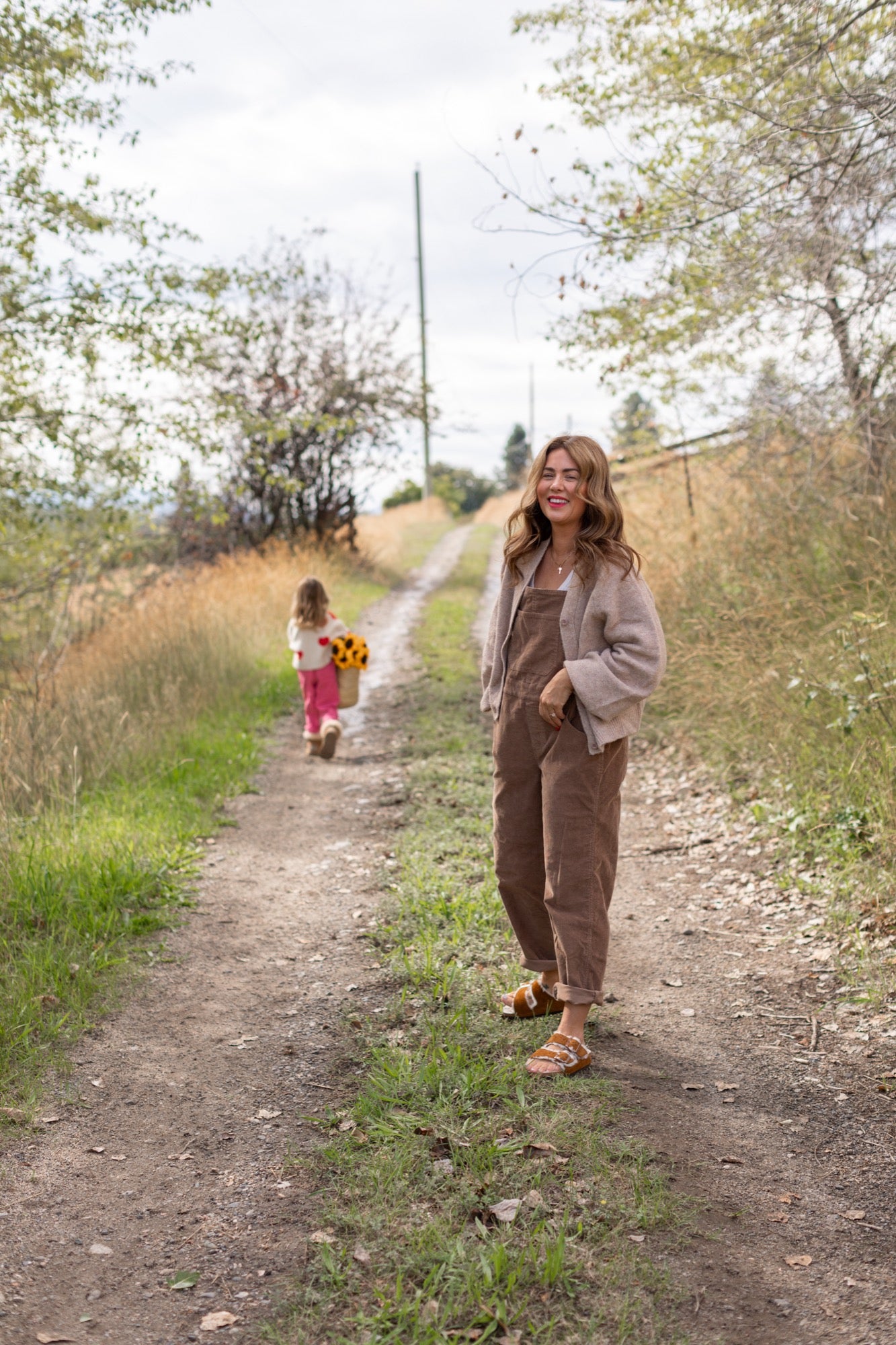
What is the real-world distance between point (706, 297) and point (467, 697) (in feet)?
13.8

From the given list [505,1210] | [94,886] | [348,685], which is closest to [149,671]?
[348,685]

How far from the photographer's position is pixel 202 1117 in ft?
11.9

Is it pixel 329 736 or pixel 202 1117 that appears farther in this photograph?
pixel 329 736

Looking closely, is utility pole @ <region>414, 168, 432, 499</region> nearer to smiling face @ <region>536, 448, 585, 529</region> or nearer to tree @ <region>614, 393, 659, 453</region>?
tree @ <region>614, 393, 659, 453</region>

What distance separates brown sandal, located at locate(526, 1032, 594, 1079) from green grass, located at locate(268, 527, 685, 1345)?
48 millimetres

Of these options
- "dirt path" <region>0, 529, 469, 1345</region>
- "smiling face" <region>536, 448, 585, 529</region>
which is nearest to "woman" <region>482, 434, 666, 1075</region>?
"smiling face" <region>536, 448, 585, 529</region>

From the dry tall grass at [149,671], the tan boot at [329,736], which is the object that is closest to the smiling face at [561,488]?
the dry tall grass at [149,671]

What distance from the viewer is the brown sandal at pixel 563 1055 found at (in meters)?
3.65

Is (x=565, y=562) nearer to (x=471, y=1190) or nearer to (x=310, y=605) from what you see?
(x=471, y=1190)

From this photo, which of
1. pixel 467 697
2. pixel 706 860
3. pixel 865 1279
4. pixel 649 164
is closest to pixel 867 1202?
pixel 865 1279

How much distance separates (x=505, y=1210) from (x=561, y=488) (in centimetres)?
228

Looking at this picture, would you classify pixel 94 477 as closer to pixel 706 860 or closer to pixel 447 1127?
pixel 706 860

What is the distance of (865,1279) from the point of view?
9.02ft

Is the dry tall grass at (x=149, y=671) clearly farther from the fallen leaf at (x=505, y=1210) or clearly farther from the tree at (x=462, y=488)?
the tree at (x=462, y=488)
